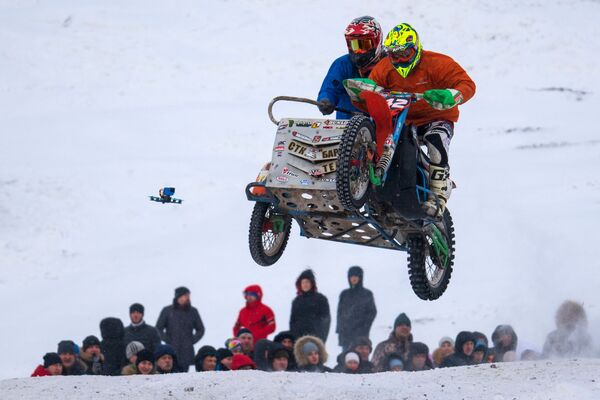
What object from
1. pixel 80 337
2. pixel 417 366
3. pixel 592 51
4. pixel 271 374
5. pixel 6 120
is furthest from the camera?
pixel 592 51

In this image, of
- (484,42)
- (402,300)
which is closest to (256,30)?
(484,42)

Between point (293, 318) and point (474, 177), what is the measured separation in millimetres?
9028

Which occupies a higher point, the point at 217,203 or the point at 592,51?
the point at 592,51

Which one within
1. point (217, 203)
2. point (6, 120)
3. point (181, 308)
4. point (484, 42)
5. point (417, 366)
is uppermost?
point (484, 42)

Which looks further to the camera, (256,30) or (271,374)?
(256,30)

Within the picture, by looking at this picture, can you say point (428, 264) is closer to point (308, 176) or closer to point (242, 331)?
point (308, 176)

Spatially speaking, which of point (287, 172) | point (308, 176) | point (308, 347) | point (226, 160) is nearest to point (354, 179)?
point (308, 176)

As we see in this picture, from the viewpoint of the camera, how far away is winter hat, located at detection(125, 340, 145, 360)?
1345cm

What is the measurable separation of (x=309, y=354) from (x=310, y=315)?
124cm

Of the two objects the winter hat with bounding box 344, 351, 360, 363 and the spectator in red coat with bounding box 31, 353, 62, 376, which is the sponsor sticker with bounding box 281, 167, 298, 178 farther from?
the spectator in red coat with bounding box 31, 353, 62, 376

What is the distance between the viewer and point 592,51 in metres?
28.1

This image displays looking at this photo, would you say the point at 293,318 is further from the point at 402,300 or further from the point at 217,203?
the point at 217,203

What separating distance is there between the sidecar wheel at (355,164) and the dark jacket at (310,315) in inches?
138

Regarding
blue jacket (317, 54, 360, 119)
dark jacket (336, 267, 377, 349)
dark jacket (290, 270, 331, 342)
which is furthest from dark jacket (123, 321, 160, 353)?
blue jacket (317, 54, 360, 119)
